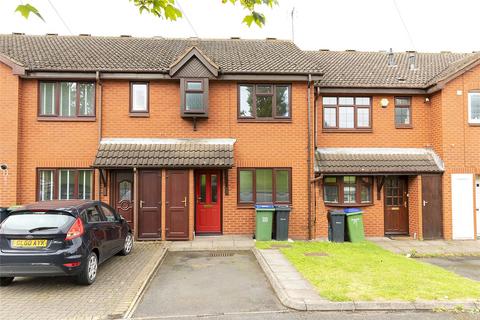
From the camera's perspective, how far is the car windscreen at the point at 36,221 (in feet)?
19.1

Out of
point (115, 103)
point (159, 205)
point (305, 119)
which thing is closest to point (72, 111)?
point (115, 103)

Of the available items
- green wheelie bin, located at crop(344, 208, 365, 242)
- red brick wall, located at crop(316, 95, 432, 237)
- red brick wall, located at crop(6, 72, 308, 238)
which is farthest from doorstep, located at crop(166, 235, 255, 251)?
red brick wall, located at crop(316, 95, 432, 237)

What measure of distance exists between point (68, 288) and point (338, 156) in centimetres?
926

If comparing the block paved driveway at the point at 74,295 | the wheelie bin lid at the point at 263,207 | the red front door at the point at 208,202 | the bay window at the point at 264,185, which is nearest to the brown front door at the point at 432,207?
the bay window at the point at 264,185

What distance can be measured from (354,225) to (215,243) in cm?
463

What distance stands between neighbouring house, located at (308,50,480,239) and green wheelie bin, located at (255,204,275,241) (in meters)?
2.05

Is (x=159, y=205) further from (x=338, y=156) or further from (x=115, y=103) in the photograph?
(x=338, y=156)

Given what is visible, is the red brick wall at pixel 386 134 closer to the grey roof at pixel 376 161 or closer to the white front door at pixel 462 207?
the grey roof at pixel 376 161

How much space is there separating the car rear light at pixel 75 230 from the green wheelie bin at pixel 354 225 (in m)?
7.94

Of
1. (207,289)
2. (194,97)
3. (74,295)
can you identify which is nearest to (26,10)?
(74,295)

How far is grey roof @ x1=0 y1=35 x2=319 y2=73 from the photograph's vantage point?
10.8m

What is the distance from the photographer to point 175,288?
625 cm

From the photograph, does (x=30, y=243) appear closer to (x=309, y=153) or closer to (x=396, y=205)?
(x=309, y=153)

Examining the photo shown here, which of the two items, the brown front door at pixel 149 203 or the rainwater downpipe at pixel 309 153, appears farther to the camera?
the rainwater downpipe at pixel 309 153
